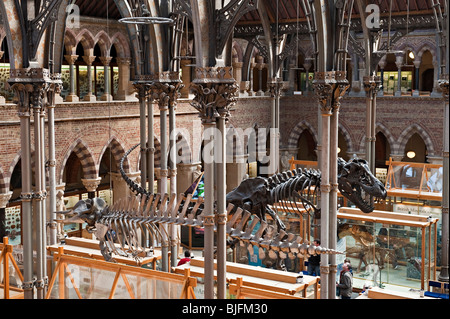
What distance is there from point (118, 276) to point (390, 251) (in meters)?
6.33

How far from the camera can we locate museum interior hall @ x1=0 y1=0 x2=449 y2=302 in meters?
8.46

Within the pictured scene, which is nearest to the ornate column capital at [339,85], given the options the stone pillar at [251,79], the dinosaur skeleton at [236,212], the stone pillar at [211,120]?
the dinosaur skeleton at [236,212]

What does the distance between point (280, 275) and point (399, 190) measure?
876 cm

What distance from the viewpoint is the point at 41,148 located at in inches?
396

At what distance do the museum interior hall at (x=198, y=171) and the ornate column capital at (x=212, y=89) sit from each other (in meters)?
0.02

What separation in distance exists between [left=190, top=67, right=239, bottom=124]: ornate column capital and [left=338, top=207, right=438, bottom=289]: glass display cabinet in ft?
19.5

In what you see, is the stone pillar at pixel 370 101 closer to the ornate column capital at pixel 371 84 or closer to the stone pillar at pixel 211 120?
the ornate column capital at pixel 371 84

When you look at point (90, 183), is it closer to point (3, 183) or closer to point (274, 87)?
point (3, 183)

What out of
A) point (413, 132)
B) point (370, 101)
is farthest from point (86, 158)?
point (413, 132)

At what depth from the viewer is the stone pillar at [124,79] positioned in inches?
811

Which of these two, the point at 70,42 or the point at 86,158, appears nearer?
the point at 70,42

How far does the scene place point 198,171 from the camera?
22609 mm
